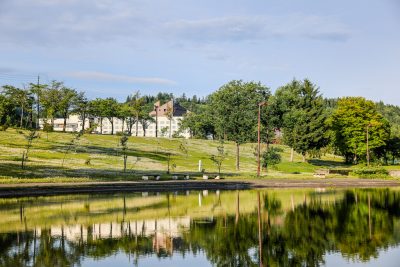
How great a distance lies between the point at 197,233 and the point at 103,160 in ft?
177

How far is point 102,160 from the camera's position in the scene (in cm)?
7412

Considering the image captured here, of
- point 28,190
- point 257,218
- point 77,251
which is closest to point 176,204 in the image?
point 257,218

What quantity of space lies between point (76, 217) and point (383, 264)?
1691 centimetres

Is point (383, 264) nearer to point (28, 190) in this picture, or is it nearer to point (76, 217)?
point (76, 217)

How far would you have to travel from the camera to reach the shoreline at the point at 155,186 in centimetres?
4033

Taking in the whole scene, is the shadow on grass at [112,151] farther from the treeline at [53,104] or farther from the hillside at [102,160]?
the treeline at [53,104]

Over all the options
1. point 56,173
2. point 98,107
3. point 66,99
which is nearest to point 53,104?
point 66,99

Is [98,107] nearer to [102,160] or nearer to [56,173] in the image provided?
[102,160]

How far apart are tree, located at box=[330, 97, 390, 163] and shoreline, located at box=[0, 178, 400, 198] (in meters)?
41.1

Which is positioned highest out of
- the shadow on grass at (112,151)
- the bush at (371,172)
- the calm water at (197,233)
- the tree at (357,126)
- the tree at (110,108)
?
the tree at (110,108)

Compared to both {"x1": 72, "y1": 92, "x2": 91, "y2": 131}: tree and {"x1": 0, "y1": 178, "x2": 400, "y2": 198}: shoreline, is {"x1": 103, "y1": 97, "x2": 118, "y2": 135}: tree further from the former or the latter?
{"x1": 0, "y1": 178, "x2": 400, "y2": 198}: shoreline

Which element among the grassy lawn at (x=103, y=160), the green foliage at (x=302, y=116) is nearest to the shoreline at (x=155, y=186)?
the grassy lawn at (x=103, y=160)

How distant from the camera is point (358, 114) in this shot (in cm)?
10469

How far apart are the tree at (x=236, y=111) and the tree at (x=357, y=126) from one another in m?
24.8
